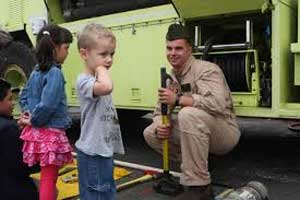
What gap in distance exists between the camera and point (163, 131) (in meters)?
3.33

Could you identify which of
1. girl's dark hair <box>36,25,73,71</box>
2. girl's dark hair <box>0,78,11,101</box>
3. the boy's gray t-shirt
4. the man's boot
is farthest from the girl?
the man's boot

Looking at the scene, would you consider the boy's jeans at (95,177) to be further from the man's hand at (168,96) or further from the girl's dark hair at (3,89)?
the man's hand at (168,96)

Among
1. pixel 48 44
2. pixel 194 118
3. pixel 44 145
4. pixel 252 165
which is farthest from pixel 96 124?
pixel 252 165

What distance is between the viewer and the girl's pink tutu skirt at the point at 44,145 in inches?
114

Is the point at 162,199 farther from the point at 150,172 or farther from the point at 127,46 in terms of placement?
the point at 127,46

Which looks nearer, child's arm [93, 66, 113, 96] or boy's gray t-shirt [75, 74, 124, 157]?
child's arm [93, 66, 113, 96]

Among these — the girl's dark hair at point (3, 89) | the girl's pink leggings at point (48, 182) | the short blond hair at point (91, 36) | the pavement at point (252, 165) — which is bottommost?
the pavement at point (252, 165)

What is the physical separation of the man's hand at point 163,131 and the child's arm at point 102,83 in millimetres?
999

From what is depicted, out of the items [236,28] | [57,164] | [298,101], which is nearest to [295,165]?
[298,101]

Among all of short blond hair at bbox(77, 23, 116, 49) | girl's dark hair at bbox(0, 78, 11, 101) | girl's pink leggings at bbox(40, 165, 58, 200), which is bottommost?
girl's pink leggings at bbox(40, 165, 58, 200)

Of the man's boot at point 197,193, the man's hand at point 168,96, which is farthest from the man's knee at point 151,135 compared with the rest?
the man's boot at point 197,193

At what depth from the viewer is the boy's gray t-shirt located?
8.20ft

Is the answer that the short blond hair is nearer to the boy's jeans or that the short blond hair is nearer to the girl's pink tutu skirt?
the boy's jeans

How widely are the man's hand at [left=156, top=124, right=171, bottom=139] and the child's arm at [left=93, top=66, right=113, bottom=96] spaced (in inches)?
39.3
